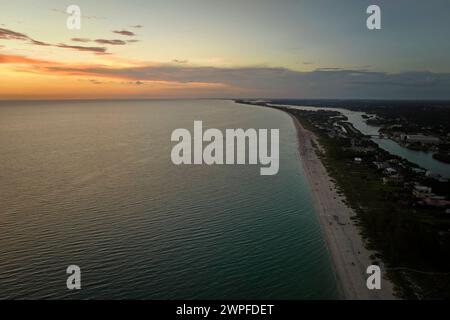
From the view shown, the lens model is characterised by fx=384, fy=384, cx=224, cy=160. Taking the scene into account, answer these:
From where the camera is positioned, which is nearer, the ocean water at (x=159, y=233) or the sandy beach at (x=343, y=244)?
the sandy beach at (x=343, y=244)

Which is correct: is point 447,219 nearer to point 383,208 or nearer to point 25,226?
point 383,208

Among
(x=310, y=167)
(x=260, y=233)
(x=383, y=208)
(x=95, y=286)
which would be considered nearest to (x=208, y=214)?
(x=260, y=233)

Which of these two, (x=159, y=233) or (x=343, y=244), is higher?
(x=159, y=233)

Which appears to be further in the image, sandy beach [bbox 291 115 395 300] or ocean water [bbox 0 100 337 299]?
ocean water [bbox 0 100 337 299]

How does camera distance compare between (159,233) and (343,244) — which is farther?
(159,233)
